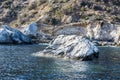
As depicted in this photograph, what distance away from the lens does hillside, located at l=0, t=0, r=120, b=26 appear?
575 feet

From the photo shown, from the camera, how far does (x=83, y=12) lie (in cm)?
18150

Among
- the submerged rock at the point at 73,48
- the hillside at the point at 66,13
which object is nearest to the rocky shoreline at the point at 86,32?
the hillside at the point at 66,13

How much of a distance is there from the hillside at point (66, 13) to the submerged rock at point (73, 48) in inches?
2881

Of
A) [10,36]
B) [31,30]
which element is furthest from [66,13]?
[10,36]

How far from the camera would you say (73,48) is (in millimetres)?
90938

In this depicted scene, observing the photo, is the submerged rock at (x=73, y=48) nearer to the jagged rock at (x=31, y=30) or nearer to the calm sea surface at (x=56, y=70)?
the calm sea surface at (x=56, y=70)

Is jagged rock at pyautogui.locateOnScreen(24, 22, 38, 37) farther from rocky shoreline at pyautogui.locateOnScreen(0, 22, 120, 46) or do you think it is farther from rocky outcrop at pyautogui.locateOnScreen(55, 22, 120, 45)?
rocky outcrop at pyautogui.locateOnScreen(55, 22, 120, 45)

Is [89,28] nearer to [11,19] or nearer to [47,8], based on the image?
[47,8]

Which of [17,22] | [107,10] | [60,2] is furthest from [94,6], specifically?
[17,22]

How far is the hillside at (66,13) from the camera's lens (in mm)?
175238

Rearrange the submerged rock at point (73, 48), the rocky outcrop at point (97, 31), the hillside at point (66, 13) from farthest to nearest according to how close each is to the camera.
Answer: the hillside at point (66, 13)
the rocky outcrop at point (97, 31)
the submerged rock at point (73, 48)

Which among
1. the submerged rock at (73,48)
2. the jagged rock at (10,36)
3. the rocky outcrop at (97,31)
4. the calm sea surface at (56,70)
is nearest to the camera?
the calm sea surface at (56,70)

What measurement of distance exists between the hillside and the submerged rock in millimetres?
73169

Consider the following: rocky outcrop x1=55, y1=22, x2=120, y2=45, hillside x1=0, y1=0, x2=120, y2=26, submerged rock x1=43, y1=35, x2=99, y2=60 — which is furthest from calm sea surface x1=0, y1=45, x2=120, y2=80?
hillside x1=0, y1=0, x2=120, y2=26
